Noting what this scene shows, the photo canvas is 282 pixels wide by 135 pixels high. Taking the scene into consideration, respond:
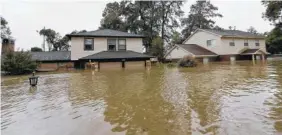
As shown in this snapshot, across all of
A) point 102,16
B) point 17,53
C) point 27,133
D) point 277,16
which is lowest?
point 27,133

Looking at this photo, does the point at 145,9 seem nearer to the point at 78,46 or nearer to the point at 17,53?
the point at 78,46

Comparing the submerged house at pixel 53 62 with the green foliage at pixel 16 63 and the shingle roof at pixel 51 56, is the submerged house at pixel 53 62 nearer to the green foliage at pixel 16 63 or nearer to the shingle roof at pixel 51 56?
the shingle roof at pixel 51 56

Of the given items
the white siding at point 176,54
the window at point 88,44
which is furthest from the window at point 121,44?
the white siding at point 176,54

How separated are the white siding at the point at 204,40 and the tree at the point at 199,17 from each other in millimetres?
10553

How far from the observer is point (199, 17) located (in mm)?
44969

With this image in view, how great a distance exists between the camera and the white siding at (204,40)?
99.7ft

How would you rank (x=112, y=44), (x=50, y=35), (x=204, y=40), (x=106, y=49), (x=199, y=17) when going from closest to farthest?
(x=106, y=49) < (x=112, y=44) < (x=204, y=40) < (x=199, y=17) < (x=50, y=35)

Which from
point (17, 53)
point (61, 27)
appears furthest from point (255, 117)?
point (61, 27)

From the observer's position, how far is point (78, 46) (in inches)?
896

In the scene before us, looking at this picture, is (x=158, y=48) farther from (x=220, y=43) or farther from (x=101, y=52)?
(x=101, y=52)

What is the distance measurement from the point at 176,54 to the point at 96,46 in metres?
13.5

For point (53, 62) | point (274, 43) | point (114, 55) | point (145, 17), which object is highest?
point (145, 17)

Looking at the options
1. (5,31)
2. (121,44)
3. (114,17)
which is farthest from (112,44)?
(5,31)

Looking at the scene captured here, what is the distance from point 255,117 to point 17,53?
19591 mm
